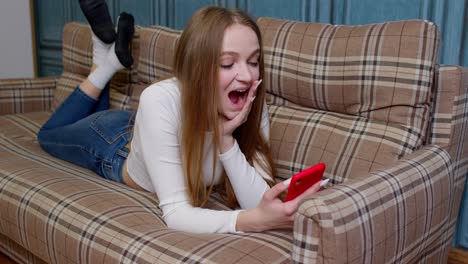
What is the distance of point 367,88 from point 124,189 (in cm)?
72

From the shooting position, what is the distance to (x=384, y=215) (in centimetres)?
101

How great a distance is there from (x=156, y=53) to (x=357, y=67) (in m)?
0.84

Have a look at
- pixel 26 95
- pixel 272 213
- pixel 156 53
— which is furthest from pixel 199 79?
pixel 26 95

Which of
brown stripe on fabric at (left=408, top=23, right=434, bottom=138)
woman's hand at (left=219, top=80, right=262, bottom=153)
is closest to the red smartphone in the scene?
woman's hand at (left=219, top=80, right=262, bottom=153)

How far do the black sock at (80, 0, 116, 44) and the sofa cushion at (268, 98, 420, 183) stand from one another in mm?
806

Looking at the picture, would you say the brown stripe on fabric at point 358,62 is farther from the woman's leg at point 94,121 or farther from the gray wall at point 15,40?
the gray wall at point 15,40

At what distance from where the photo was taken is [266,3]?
2029 mm

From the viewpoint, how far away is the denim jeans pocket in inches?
65.7

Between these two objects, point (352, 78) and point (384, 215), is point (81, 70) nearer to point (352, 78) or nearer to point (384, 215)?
point (352, 78)

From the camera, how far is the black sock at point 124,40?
1.97 metres

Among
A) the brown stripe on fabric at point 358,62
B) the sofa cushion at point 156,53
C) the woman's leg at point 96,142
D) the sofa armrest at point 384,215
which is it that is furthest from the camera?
the sofa cushion at point 156,53

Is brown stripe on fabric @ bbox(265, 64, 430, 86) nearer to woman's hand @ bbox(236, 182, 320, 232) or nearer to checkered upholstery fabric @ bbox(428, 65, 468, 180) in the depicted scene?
checkered upholstery fabric @ bbox(428, 65, 468, 180)

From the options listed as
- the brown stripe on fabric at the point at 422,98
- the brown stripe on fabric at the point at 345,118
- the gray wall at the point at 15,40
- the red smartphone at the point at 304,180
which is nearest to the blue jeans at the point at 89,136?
the brown stripe on fabric at the point at 345,118

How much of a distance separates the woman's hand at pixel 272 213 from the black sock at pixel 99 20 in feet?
3.81
